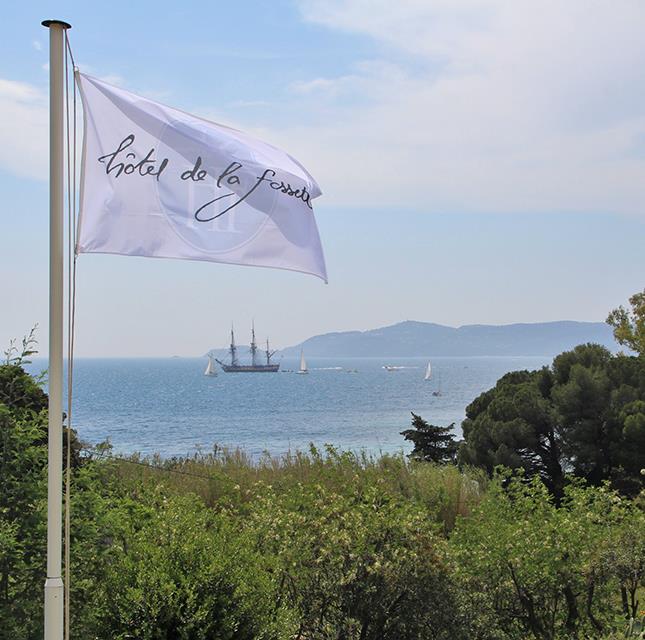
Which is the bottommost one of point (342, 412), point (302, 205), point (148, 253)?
point (342, 412)

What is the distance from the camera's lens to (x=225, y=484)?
1108 centimetres

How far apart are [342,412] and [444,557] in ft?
239

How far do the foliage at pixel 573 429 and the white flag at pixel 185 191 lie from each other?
9.93 m

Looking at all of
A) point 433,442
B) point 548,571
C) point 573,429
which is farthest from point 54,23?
point 433,442

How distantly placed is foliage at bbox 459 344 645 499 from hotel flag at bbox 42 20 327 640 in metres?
10.0

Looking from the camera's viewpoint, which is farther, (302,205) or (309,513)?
(309,513)

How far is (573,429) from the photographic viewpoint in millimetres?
15344

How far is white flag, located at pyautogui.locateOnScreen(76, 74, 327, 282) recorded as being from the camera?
5180 mm

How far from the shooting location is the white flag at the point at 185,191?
518 centimetres

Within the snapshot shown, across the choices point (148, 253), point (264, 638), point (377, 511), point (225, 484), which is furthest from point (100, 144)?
point (225, 484)

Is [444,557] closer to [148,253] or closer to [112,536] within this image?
[112,536]

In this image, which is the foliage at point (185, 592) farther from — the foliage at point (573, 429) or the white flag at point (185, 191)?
the foliage at point (573, 429)

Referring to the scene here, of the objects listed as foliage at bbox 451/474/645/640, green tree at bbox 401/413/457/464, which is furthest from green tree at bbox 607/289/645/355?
foliage at bbox 451/474/645/640

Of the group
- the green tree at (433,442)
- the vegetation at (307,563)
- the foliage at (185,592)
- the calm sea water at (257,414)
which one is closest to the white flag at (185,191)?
the vegetation at (307,563)
